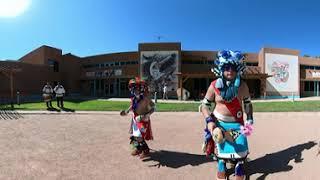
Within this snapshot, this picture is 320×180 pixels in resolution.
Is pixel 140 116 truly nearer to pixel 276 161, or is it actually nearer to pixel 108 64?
pixel 276 161

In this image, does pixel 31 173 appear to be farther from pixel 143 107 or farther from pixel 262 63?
pixel 262 63

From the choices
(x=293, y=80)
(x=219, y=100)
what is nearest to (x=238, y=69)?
(x=219, y=100)

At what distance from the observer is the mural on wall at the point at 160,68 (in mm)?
34031

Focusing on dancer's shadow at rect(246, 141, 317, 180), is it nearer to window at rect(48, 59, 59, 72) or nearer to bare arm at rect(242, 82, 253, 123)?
bare arm at rect(242, 82, 253, 123)

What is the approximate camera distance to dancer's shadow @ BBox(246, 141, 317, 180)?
464cm

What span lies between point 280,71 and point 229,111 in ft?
117

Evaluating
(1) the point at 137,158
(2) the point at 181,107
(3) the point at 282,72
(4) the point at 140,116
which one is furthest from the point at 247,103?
(3) the point at 282,72

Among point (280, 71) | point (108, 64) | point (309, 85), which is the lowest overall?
point (309, 85)

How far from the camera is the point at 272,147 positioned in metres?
6.16

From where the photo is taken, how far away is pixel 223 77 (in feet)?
13.0

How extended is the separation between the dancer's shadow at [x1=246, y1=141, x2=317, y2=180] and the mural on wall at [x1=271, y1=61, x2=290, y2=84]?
107ft

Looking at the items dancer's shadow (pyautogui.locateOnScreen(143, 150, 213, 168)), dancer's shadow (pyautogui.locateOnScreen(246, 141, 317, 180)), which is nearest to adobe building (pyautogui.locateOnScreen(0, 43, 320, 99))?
dancer's shadow (pyautogui.locateOnScreen(143, 150, 213, 168))

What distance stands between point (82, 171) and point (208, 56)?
105 feet

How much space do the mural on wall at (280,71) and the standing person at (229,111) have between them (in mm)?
34752
